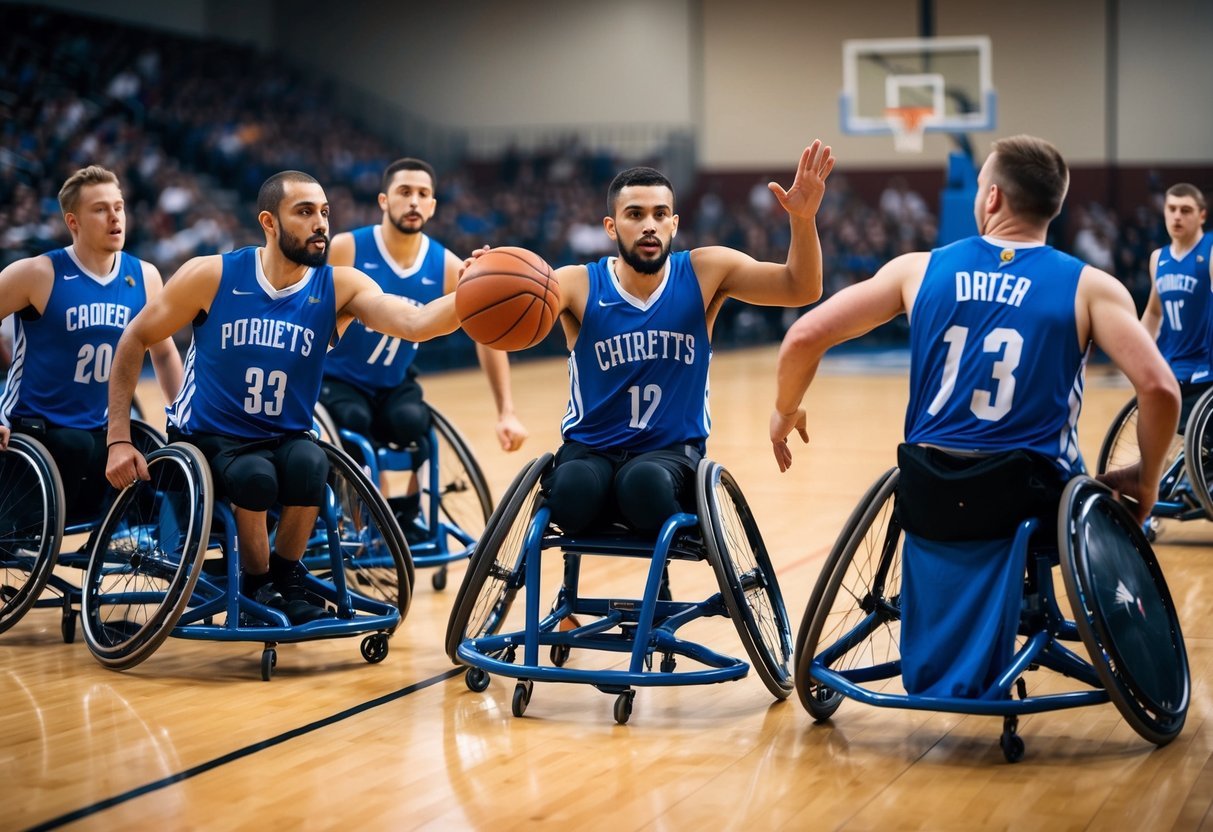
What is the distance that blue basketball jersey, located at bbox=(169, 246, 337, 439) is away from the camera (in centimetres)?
441

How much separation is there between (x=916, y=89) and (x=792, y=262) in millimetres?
12097

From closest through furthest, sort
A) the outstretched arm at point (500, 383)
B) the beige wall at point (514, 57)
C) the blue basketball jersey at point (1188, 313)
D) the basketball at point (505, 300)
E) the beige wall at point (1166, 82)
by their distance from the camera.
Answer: the basketball at point (505, 300) < the outstretched arm at point (500, 383) < the blue basketball jersey at point (1188, 313) < the beige wall at point (1166, 82) < the beige wall at point (514, 57)

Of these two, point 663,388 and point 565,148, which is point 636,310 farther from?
point 565,148

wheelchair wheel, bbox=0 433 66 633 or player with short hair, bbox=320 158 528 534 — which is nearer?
wheelchair wheel, bbox=0 433 66 633

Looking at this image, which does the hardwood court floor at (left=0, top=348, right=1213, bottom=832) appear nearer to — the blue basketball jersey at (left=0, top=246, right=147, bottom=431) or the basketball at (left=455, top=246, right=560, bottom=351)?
the blue basketball jersey at (left=0, top=246, right=147, bottom=431)

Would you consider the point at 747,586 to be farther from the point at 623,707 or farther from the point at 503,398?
the point at 503,398

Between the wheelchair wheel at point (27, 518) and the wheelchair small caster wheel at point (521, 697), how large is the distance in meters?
1.53

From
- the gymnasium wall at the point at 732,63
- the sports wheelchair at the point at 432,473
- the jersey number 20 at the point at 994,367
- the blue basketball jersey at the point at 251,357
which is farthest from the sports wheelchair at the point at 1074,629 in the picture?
the gymnasium wall at the point at 732,63

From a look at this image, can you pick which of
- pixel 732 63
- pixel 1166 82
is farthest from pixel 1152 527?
pixel 732 63

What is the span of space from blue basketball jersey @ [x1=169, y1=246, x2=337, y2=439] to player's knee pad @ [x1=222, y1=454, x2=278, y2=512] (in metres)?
0.18

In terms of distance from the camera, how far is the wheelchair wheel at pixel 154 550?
403 centimetres

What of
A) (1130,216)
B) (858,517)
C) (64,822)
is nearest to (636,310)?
(858,517)

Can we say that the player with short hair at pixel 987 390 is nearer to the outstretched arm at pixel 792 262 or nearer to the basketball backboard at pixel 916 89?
the outstretched arm at pixel 792 262

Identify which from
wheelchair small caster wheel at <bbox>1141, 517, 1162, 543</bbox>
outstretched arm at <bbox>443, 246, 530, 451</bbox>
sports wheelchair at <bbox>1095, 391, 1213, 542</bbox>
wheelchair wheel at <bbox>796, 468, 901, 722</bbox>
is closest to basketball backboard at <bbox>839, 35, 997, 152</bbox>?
wheelchair small caster wheel at <bbox>1141, 517, 1162, 543</bbox>
